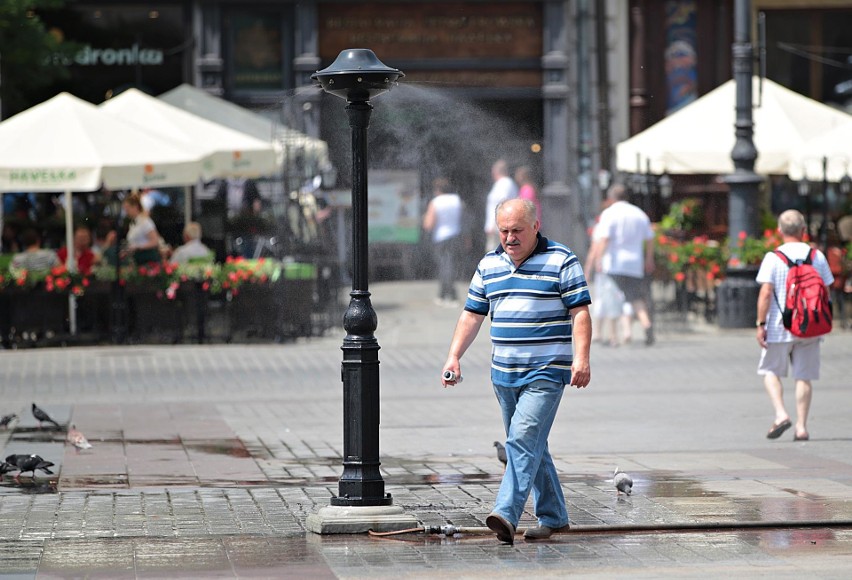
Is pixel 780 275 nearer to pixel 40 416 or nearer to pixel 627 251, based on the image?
pixel 40 416

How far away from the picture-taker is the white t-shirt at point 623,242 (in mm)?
17406

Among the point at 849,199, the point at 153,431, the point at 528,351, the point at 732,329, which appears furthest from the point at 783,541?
the point at 849,199

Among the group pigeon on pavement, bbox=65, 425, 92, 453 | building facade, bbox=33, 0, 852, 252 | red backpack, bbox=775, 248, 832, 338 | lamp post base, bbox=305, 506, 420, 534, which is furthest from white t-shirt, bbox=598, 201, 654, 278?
lamp post base, bbox=305, 506, 420, 534

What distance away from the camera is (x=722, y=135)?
20812 mm

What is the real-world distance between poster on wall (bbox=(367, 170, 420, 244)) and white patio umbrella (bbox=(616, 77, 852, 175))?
5.46m

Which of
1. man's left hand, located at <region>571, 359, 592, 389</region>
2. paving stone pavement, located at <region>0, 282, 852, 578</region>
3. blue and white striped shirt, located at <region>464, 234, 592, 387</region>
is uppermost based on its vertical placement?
blue and white striped shirt, located at <region>464, 234, 592, 387</region>

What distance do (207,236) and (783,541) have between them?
1721 centimetres

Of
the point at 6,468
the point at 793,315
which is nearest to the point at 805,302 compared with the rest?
the point at 793,315

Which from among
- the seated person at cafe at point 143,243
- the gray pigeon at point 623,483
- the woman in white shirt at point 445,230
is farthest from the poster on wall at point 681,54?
the gray pigeon at point 623,483

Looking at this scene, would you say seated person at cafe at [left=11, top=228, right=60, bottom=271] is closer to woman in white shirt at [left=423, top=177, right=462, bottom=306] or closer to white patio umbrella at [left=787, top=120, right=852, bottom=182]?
woman in white shirt at [left=423, top=177, right=462, bottom=306]

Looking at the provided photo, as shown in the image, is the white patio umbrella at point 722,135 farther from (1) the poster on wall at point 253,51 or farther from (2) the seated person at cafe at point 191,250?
(1) the poster on wall at point 253,51

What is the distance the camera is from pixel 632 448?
10.8 meters

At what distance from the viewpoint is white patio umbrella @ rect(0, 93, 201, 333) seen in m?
17.1

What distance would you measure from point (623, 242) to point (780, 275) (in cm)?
639
